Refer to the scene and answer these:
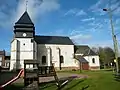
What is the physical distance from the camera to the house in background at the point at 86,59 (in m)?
52.4

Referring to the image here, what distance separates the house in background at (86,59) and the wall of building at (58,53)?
2.26m

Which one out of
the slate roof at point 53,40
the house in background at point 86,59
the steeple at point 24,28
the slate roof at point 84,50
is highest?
the steeple at point 24,28

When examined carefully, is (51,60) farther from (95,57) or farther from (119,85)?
(119,85)

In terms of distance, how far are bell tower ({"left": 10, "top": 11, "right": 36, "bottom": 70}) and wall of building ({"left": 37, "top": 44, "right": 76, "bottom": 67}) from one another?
13.2 ft

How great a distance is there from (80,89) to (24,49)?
35.5 metres

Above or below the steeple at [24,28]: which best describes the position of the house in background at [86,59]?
below

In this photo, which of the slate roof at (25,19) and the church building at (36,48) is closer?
the church building at (36,48)

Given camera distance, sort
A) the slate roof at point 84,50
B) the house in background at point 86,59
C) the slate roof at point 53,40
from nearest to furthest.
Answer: the house in background at point 86,59 < the slate roof at point 53,40 < the slate roof at point 84,50

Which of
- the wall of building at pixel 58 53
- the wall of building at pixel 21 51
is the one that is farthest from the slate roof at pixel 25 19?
the wall of building at pixel 58 53

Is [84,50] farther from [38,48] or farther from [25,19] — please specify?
[25,19]

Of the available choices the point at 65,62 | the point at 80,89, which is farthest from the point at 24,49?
the point at 80,89

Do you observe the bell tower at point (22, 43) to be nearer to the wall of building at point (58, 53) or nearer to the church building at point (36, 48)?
the church building at point (36, 48)

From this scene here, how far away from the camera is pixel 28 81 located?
16.7 meters

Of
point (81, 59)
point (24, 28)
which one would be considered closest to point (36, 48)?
point (24, 28)
